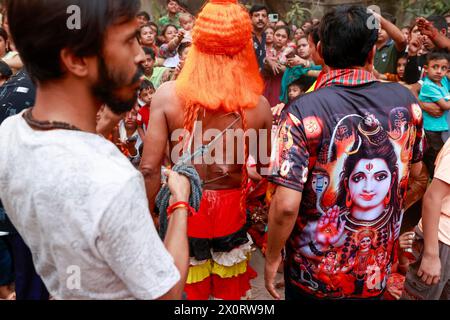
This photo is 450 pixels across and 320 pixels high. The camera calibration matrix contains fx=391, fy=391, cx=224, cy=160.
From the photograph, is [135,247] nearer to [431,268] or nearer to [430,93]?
[431,268]

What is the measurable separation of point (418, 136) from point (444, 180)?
290 mm

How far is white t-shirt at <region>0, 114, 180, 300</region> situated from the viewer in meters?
0.92

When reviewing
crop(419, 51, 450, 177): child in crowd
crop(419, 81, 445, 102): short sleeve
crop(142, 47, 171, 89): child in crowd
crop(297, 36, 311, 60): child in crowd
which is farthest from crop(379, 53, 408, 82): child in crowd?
crop(142, 47, 171, 89): child in crowd

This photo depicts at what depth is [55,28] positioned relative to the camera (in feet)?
3.12

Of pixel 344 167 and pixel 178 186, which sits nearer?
pixel 178 186

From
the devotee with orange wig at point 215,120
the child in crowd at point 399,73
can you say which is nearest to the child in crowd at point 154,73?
the devotee with orange wig at point 215,120

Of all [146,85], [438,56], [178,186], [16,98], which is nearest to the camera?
[178,186]

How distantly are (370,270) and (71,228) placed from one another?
1.44m

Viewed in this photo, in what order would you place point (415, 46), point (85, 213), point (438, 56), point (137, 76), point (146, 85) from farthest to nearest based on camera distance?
point (415, 46)
point (146, 85)
point (438, 56)
point (137, 76)
point (85, 213)

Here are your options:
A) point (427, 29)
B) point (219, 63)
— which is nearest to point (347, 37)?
point (219, 63)

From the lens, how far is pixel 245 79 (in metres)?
2.24

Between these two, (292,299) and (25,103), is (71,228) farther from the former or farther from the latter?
(25,103)

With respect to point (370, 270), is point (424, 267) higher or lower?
lower
